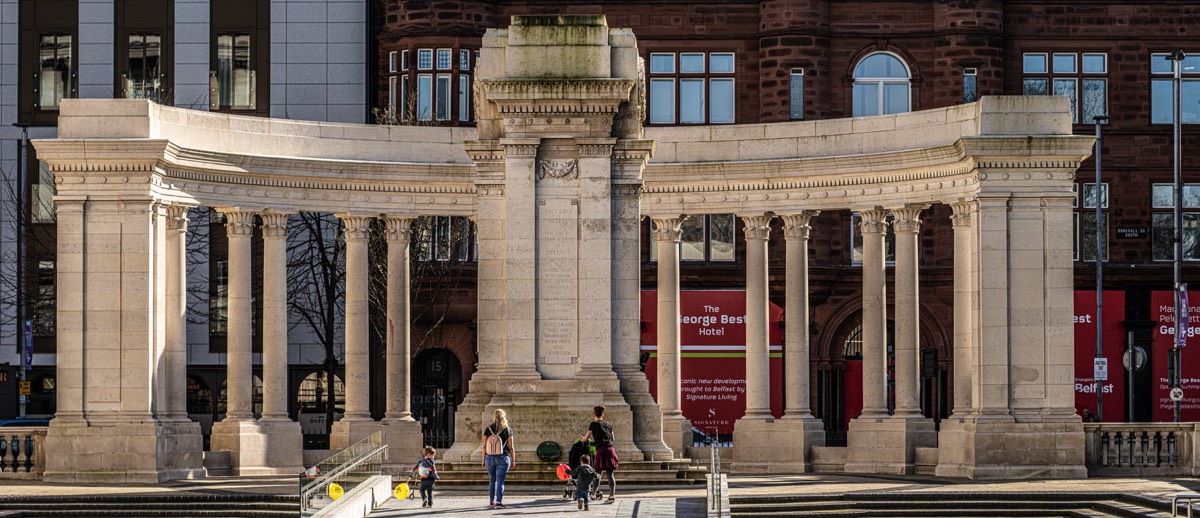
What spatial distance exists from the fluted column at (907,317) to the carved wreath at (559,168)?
55.1 feet

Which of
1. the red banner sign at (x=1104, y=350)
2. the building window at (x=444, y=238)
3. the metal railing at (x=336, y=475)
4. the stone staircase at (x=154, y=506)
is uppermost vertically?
the building window at (x=444, y=238)

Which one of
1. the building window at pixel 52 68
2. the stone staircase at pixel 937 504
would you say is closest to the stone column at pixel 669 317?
the stone staircase at pixel 937 504

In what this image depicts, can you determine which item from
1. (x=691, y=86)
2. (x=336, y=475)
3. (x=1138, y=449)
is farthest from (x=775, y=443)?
(x=691, y=86)

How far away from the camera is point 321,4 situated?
315 feet

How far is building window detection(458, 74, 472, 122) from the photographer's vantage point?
92062mm

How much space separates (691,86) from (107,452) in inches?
1580

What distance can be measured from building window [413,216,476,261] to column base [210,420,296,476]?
2023 centimetres

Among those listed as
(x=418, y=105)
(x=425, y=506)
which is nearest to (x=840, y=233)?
(x=418, y=105)

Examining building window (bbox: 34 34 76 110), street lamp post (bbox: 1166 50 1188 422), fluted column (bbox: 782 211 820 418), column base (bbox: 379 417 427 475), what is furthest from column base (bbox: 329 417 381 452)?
building window (bbox: 34 34 76 110)

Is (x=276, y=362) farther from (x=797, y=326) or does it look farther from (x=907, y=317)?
(x=907, y=317)

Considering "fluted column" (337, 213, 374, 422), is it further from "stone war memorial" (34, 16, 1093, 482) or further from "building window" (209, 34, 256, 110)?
"building window" (209, 34, 256, 110)

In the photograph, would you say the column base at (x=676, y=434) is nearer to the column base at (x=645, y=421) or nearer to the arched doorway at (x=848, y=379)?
the column base at (x=645, y=421)

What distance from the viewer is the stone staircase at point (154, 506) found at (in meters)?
49.1

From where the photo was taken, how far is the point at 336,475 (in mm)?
43406
